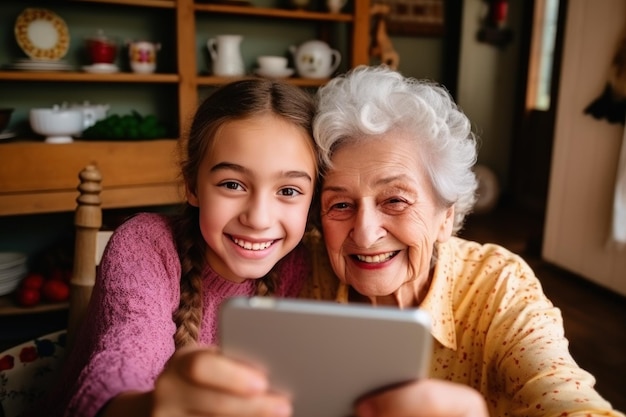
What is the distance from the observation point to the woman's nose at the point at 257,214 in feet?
3.07

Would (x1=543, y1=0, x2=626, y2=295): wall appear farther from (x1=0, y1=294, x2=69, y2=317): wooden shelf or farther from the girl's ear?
(x1=0, y1=294, x2=69, y2=317): wooden shelf

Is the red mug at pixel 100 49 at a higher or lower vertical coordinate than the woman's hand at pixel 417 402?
higher

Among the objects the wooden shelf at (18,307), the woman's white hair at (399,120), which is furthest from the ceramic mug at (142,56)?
the woman's white hair at (399,120)

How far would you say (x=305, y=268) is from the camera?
124 centimetres

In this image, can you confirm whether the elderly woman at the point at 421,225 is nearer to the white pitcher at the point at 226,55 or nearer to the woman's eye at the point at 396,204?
the woman's eye at the point at 396,204

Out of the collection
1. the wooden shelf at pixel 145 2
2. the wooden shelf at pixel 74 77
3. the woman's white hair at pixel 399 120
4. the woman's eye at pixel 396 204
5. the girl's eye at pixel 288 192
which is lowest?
the woman's eye at pixel 396 204

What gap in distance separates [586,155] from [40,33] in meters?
3.16

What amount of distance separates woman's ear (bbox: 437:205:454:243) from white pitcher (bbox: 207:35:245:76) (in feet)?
6.85

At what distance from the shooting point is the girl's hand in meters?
0.51

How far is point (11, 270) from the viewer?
2.64 metres

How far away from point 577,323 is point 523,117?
286cm

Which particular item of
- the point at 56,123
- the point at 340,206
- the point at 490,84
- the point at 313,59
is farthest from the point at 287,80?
the point at 490,84

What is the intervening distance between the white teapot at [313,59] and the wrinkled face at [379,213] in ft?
7.05

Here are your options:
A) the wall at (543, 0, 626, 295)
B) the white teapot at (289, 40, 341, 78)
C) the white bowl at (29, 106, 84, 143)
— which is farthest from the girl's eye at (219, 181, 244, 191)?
the wall at (543, 0, 626, 295)
